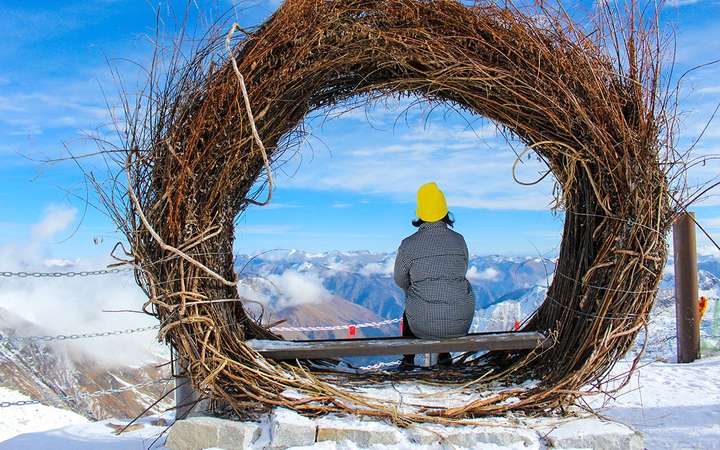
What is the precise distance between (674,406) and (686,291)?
8.21 ft

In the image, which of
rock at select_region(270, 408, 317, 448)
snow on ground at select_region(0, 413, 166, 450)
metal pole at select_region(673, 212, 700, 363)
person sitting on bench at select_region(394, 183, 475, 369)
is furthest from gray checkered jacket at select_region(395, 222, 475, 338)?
metal pole at select_region(673, 212, 700, 363)

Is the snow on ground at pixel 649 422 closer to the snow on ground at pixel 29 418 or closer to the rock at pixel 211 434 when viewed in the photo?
the rock at pixel 211 434

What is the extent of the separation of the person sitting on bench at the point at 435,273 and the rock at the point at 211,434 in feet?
4.25

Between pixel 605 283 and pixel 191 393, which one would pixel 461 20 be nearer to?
pixel 605 283

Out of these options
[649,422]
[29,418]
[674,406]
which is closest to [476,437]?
[649,422]

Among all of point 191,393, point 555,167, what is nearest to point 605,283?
point 555,167

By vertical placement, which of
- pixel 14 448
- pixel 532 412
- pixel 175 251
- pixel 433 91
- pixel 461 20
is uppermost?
pixel 461 20

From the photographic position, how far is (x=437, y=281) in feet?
12.8

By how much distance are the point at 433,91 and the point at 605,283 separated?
164 centimetres

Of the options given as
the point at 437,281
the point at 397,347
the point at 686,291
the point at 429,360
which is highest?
the point at 437,281

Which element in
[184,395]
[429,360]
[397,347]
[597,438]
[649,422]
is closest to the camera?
[597,438]

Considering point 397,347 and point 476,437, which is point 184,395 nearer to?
point 397,347

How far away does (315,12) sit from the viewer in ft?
11.7

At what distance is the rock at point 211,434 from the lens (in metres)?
3.33
